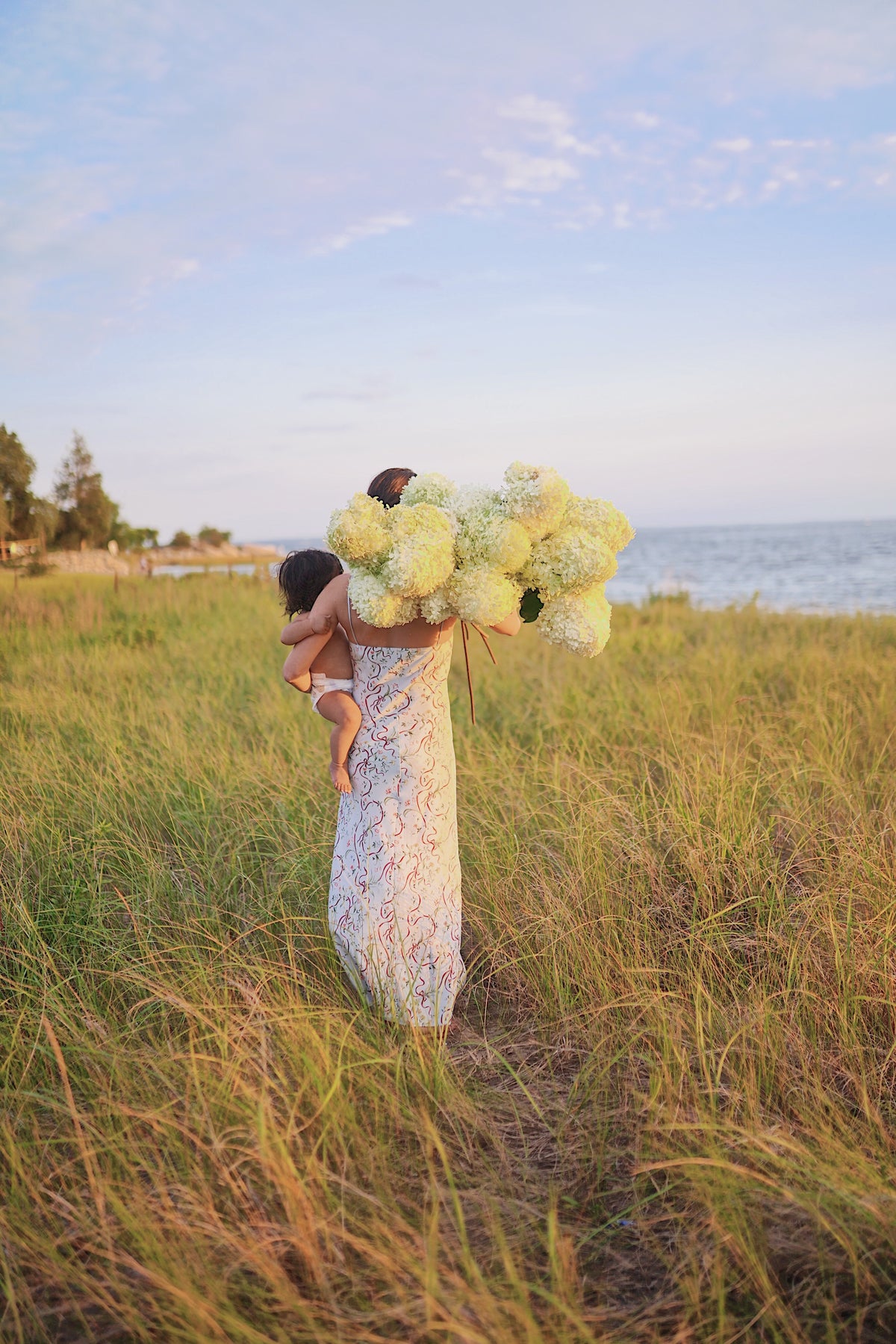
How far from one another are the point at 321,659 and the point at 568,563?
35.6 inches

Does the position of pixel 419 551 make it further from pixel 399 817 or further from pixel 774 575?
pixel 774 575

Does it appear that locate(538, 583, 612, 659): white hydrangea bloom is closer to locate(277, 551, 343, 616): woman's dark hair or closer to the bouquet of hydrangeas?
the bouquet of hydrangeas

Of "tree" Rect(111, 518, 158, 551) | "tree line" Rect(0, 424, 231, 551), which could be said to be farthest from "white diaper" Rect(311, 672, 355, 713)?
"tree" Rect(111, 518, 158, 551)

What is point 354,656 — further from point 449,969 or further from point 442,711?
point 449,969

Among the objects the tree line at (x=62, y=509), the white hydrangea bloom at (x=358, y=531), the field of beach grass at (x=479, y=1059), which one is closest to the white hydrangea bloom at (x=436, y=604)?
the white hydrangea bloom at (x=358, y=531)

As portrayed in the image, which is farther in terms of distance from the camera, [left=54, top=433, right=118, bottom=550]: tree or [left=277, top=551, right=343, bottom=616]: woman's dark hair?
[left=54, top=433, right=118, bottom=550]: tree

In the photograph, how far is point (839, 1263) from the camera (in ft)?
5.70

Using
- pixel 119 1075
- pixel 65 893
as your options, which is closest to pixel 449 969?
pixel 119 1075

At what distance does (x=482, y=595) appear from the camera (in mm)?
2275

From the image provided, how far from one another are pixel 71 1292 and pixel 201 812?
7.72 feet

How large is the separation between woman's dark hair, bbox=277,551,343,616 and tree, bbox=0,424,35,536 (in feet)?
23.7

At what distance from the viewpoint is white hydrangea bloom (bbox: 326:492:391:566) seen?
224 cm

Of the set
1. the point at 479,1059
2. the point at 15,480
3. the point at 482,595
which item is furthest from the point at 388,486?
the point at 15,480

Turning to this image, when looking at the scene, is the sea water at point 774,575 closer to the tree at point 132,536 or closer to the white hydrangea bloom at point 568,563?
the tree at point 132,536
